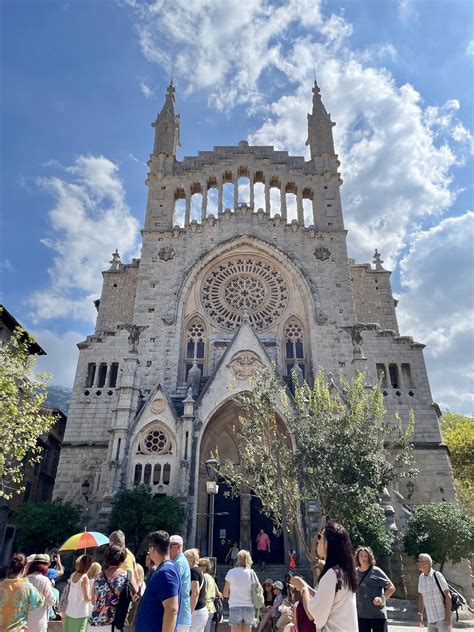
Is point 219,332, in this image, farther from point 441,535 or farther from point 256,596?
point 256,596

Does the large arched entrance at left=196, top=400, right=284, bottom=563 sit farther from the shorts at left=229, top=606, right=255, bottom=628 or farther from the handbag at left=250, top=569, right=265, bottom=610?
the shorts at left=229, top=606, right=255, bottom=628

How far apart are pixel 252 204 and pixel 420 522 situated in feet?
64.6

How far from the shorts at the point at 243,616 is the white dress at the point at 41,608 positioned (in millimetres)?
2742

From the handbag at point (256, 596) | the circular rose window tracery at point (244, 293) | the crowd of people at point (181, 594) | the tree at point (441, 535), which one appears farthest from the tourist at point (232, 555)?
the circular rose window tracery at point (244, 293)

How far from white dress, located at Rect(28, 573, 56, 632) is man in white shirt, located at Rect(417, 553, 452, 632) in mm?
5118

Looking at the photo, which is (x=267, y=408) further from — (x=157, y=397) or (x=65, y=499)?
(x=65, y=499)

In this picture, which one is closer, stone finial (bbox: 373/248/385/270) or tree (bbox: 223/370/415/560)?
tree (bbox: 223/370/415/560)

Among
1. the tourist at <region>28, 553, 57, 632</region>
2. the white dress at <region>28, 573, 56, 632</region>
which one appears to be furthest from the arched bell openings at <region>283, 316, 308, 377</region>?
the white dress at <region>28, 573, 56, 632</region>

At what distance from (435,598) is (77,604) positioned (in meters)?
4.94

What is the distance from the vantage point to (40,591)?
6027mm

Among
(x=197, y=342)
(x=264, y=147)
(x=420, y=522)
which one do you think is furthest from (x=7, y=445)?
(x=264, y=147)

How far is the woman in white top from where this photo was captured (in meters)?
3.65

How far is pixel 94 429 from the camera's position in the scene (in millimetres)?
23141

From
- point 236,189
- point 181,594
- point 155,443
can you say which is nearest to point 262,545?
point 155,443
